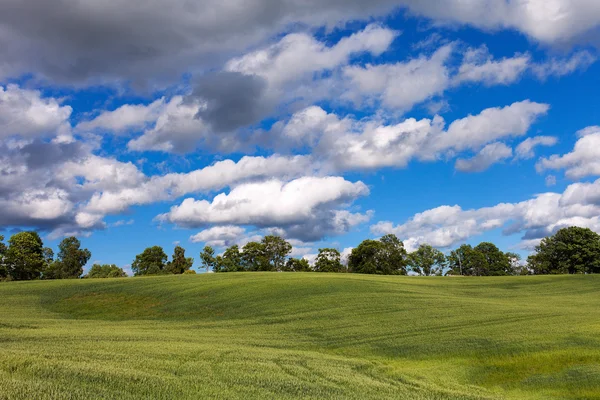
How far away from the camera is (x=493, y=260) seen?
11312 centimetres

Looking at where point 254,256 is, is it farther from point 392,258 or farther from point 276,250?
point 392,258

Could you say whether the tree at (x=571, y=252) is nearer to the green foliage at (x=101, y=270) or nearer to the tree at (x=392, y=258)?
the tree at (x=392, y=258)

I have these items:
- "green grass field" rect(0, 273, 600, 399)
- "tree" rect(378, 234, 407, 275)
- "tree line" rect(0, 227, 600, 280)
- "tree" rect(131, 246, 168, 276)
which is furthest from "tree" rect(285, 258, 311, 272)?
"green grass field" rect(0, 273, 600, 399)

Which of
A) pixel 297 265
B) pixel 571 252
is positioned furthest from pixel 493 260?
pixel 297 265

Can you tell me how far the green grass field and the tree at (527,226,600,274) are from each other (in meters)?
58.8

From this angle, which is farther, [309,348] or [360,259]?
[360,259]

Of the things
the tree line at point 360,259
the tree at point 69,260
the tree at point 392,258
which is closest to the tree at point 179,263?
the tree line at point 360,259

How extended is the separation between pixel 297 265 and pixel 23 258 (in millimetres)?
61246

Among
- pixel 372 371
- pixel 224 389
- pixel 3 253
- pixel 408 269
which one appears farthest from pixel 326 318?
pixel 408 269

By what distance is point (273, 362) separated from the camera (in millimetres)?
14617

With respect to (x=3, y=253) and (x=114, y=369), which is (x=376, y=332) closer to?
(x=114, y=369)

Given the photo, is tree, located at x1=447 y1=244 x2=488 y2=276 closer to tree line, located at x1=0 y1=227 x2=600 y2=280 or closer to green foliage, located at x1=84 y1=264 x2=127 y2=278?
tree line, located at x1=0 y1=227 x2=600 y2=280

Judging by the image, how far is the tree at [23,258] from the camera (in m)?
82.8

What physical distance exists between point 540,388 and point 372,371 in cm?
562
